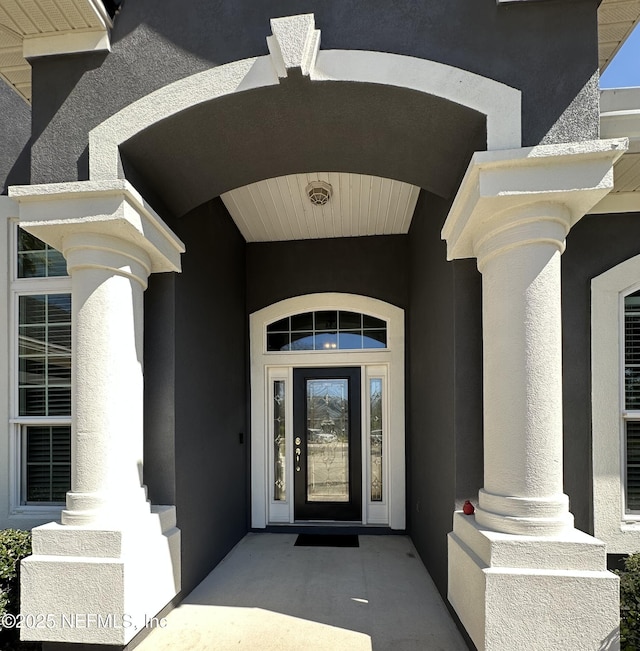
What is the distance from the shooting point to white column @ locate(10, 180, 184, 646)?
2.53 metres

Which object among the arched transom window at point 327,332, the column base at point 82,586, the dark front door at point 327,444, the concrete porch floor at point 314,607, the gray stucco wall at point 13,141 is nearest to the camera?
the column base at point 82,586

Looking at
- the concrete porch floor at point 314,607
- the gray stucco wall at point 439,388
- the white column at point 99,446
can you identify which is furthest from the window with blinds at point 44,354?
the gray stucco wall at point 439,388

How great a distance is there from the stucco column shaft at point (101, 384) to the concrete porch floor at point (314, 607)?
41.1 inches

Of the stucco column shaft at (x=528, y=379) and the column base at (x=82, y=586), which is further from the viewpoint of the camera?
the column base at (x=82, y=586)

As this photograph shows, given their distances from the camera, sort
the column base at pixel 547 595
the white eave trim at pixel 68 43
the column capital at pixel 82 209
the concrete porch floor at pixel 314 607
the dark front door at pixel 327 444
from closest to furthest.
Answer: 1. the column base at pixel 547 595
2. the column capital at pixel 82 209
3. the white eave trim at pixel 68 43
4. the concrete porch floor at pixel 314 607
5. the dark front door at pixel 327 444

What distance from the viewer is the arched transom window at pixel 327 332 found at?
17.6ft

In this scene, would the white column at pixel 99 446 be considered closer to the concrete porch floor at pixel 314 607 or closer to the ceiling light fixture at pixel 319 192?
the concrete porch floor at pixel 314 607

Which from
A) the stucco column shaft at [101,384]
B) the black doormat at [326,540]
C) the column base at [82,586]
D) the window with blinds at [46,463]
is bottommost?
the black doormat at [326,540]

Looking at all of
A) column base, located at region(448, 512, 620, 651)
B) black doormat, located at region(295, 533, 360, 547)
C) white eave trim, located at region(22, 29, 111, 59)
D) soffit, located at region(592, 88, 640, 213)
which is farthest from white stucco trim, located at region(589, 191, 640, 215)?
black doormat, located at region(295, 533, 360, 547)

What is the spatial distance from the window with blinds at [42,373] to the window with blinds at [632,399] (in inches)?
182

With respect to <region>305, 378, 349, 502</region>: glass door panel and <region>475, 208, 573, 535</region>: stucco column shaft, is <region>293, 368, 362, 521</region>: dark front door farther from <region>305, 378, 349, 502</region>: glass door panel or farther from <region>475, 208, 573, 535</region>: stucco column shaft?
<region>475, 208, 573, 535</region>: stucco column shaft

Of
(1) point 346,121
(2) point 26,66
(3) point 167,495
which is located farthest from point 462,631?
(2) point 26,66

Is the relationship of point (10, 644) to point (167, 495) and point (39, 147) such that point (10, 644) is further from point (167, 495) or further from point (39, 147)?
point (39, 147)

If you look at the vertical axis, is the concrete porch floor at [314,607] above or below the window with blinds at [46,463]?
below
